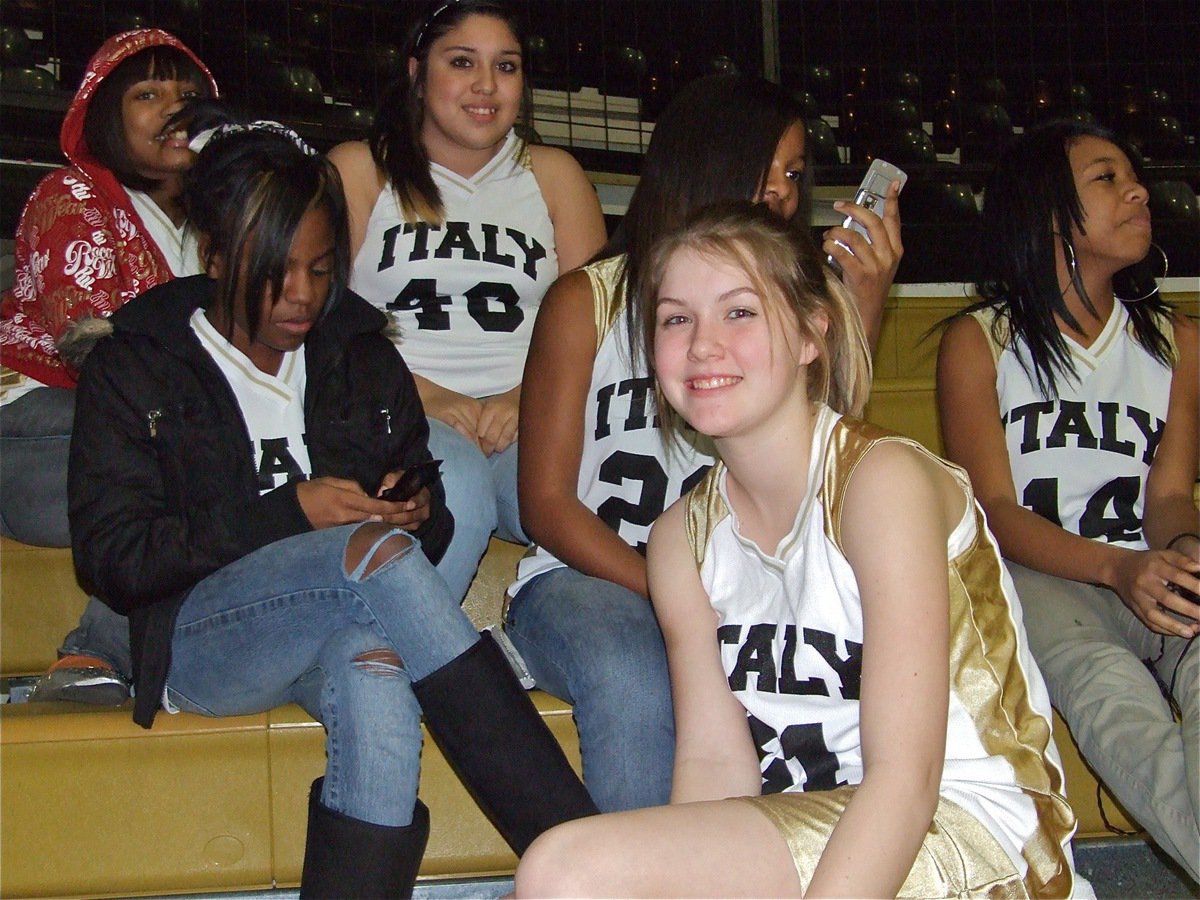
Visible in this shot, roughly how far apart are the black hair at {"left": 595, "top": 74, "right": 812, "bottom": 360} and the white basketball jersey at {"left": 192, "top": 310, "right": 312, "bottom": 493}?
471 millimetres

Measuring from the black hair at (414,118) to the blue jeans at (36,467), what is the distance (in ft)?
2.02

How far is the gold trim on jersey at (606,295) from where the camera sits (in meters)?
1.70

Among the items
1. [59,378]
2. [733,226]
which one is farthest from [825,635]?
[59,378]

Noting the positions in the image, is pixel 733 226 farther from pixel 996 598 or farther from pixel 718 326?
pixel 996 598

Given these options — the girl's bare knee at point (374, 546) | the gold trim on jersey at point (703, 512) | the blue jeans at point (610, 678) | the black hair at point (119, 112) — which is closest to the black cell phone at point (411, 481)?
the girl's bare knee at point (374, 546)

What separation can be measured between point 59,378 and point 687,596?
3.84 ft

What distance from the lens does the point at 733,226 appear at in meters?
1.30

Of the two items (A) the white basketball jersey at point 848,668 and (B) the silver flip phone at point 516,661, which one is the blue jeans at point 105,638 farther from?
(A) the white basketball jersey at point 848,668

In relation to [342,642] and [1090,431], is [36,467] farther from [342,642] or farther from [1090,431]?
[1090,431]

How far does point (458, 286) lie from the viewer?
6.73 ft

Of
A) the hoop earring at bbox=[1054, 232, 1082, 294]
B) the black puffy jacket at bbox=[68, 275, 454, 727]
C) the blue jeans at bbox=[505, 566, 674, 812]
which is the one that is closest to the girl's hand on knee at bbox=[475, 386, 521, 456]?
the black puffy jacket at bbox=[68, 275, 454, 727]

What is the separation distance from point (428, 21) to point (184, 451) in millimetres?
912

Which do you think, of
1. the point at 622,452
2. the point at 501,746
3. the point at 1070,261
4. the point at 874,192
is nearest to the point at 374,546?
the point at 501,746

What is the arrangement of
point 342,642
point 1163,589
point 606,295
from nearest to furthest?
point 342,642 → point 1163,589 → point 606,295
